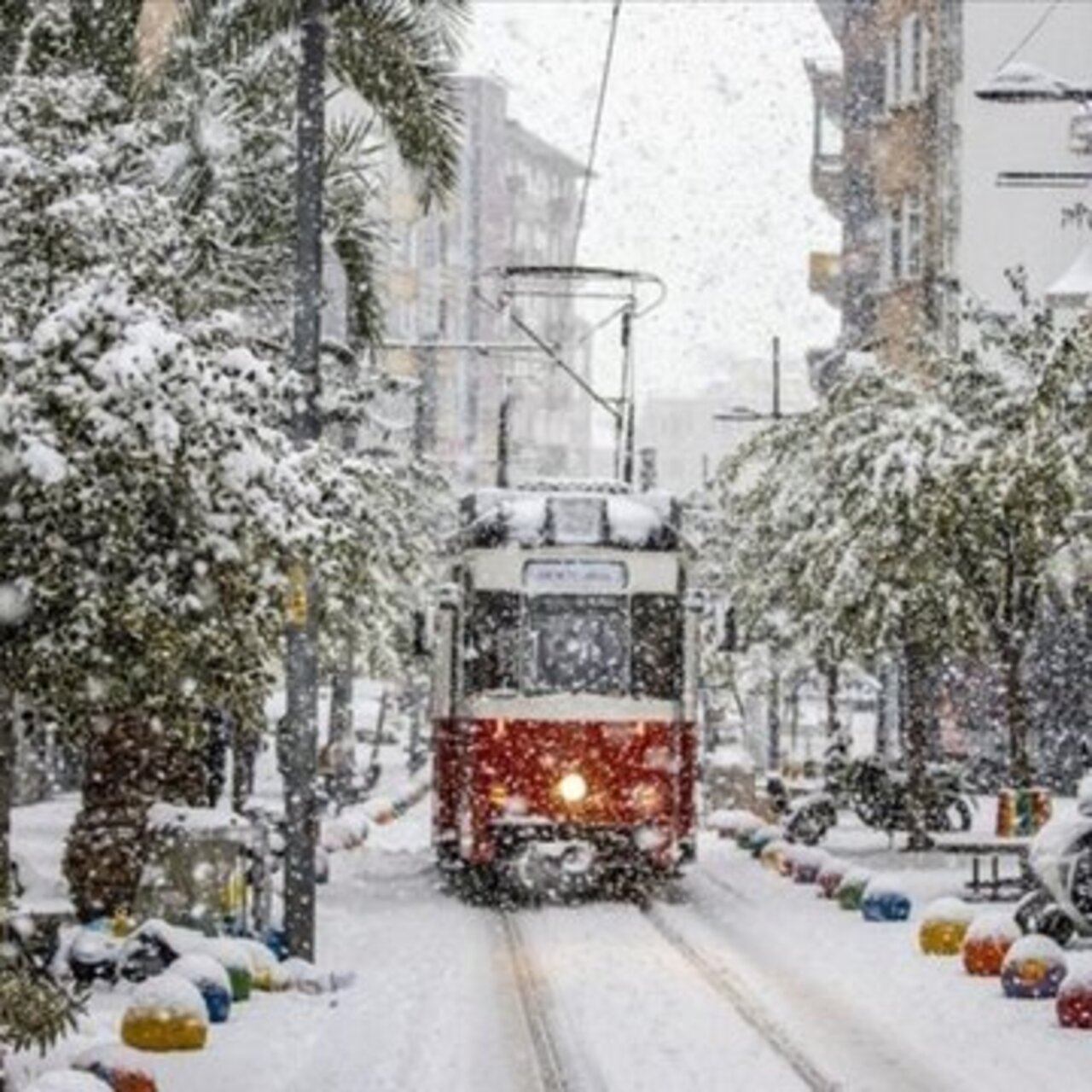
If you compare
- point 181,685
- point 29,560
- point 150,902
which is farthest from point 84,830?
point 29,560

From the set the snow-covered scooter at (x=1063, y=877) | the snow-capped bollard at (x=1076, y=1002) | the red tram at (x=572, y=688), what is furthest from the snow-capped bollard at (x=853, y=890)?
the snow-capped bollard at (x=1076, y=1002)

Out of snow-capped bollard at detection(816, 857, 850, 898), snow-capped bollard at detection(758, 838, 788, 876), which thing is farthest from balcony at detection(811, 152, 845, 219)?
snow-capped bollard at detection(816, 857, 850, 898)

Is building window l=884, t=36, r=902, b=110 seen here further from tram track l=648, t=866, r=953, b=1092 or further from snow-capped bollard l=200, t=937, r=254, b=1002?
snow-capped bollard l=200, t=937, r=254, b=1002

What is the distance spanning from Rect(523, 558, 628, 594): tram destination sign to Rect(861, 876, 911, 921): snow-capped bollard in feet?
12.1

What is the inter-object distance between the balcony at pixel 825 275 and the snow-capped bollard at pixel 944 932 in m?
46.7

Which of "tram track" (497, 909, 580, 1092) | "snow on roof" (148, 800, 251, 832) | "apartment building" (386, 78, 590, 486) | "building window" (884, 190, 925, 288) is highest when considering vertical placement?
"apartment building" (386, 78, 590, 486)

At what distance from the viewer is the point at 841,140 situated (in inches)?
2603

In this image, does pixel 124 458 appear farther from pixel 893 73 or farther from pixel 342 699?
pixel 893 73

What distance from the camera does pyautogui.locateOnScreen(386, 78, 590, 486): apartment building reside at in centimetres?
12294

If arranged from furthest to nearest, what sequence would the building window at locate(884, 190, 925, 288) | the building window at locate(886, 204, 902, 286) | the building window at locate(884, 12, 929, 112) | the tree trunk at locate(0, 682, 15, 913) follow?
1. the building window at locate(886, 204, 902, 286)
2. the building window at locate(884, 12, 929, 112)
3. the building window at locate(884, 190, 925, 288)
4. the tree trunk at locate(0, 682, 15, 913)

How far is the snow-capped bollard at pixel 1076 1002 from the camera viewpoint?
15586mm

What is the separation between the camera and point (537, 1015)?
16422 millimetres

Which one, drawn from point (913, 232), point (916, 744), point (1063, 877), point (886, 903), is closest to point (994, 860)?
point (886, 903)

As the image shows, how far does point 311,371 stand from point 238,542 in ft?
15.9
